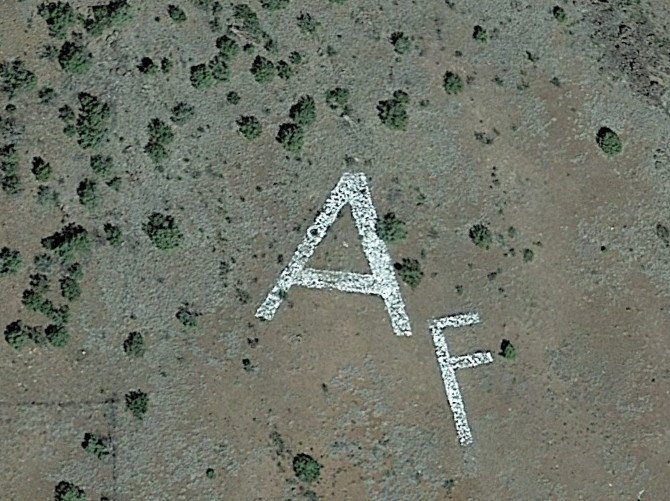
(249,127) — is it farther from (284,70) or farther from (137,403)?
(137,403)

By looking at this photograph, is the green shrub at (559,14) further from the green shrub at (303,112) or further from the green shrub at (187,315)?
the green shrub at (187,315)

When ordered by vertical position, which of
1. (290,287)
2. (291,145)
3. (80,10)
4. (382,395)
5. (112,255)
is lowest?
(382,395)

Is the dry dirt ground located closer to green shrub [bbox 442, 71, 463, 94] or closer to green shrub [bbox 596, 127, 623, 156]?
green shrub [bbox 596, 127, 623, 156]

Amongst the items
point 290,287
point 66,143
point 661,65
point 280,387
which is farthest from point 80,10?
point 661,65

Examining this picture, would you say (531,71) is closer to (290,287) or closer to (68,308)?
(290,287)

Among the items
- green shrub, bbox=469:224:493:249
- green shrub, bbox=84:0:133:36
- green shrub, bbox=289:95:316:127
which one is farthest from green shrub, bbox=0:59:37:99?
green shrub, bbox=469:224:493:249

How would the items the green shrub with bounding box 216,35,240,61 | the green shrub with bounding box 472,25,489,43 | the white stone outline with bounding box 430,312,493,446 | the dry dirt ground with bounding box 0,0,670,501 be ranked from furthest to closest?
the green shrub with bounding box 472,25,489,43 → the green shrub with bounding box 216,35,240,61 → the white stone outline with bounding box 430,312,493,446 → the dry dirt ground with bounding box 0,0,670,501

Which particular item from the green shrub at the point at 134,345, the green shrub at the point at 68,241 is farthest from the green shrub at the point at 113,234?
the green shrub at the point at 134,345
